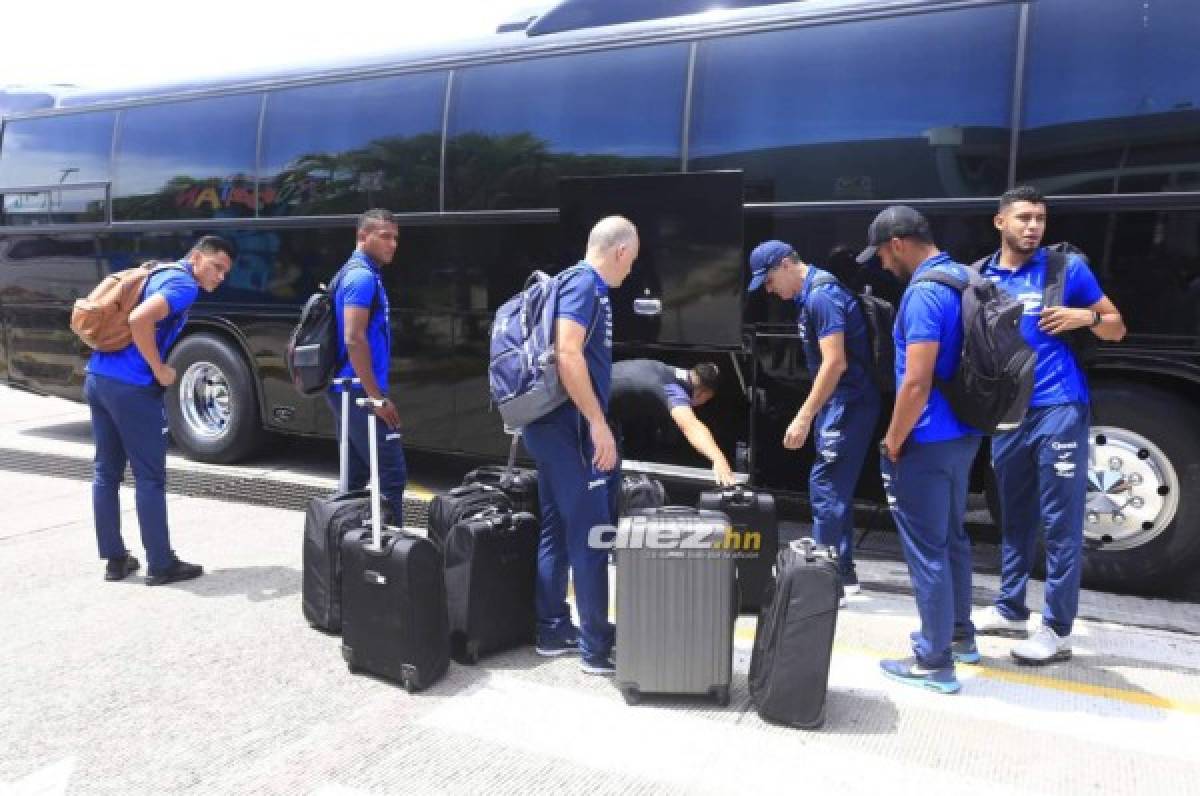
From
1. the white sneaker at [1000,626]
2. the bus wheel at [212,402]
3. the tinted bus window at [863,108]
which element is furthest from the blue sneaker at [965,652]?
the bus wheel at [212,402]

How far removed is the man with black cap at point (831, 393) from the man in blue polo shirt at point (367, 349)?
181 centimetres

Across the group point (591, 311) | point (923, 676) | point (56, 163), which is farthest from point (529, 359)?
point (56, 163)

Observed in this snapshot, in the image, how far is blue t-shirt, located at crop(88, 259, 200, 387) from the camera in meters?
4.66

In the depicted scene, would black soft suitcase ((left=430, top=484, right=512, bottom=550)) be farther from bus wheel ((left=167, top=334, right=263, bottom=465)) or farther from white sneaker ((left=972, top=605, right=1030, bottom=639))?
bus wheel ((left=167, top=334, right=263, bottom=465))

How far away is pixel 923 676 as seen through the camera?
3.58m

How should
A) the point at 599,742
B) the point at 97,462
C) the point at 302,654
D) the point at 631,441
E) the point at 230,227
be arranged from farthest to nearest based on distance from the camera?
the point at 230,227 → the point at 631,441 → the point at 97,462 → the point at 302,654 → the point at 599,742

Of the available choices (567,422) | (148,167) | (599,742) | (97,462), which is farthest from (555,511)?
(148,167)

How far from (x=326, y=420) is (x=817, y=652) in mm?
4578

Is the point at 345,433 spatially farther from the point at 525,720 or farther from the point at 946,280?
the point at 946,280

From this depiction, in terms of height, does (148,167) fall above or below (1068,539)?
above

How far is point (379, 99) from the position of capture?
6.49 meters

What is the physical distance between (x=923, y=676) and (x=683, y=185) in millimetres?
2834

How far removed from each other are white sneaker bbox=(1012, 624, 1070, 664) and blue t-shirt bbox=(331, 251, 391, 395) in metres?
3.05

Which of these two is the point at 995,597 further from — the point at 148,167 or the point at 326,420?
the point at 148,167
